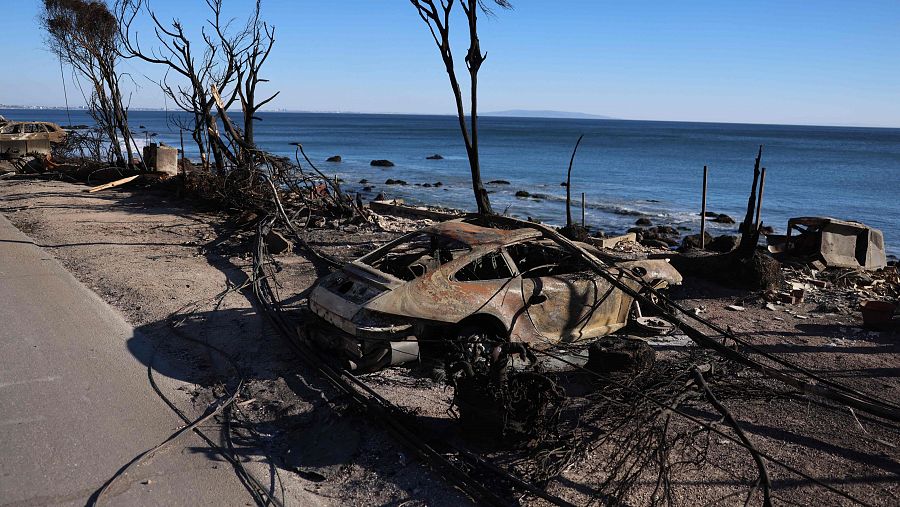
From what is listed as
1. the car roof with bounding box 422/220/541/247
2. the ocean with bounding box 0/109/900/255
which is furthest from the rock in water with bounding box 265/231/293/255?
the ocean with bounding box 0/109/900/255

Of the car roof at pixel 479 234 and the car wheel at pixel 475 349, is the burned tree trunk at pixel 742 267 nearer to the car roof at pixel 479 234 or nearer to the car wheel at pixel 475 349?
the car roof at pixel 479 234

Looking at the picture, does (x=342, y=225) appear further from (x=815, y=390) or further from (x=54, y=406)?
(x=815, y=390)

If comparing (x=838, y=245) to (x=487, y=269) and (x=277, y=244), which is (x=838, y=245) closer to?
(x=487, y=269)

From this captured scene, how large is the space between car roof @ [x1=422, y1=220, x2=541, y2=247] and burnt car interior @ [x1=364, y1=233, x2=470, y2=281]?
0.23 feet

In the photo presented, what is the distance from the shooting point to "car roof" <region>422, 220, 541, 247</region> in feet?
24.1

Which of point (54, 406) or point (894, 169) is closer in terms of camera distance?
point (54, 406)

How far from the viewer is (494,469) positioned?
16.3 ft

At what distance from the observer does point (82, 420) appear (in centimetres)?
576

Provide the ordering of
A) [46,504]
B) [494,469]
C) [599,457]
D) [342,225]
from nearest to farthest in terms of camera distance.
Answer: [46,504] < [494,469] < [599,457] < [342,225]

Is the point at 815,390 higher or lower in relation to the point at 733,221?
higher

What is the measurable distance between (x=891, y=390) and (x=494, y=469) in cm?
492

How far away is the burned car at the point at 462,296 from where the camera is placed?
259 inches

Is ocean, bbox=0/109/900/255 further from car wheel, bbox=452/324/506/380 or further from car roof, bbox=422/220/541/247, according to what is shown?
car wheel, bbox=452/324/506/380

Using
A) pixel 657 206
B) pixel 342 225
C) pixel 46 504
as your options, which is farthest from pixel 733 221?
pixel 46 504
